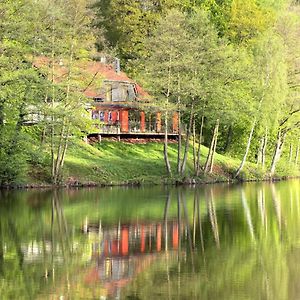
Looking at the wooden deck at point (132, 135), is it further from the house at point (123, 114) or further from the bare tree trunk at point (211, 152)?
the bare tree trunk at point (211, 152)

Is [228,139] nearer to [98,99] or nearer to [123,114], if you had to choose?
[123,114]

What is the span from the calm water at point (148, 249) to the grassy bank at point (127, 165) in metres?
13.7

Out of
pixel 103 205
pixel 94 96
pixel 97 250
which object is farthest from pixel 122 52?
pixel 97 250

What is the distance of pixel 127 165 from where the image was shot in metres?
56.4

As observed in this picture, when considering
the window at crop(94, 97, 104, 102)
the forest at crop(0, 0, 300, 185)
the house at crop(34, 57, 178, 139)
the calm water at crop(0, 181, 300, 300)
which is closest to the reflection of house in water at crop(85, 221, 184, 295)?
the calm water at crop(0, 181, 300, 300)

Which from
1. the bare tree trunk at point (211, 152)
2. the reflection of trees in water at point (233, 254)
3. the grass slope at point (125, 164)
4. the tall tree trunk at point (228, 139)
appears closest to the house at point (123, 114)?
the grass slope at point (125, 164)

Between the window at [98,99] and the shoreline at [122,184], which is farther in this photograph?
the window at [98,99]

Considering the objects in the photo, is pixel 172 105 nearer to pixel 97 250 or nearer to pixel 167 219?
pixel 167 219

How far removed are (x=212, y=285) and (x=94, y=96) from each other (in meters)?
49.8

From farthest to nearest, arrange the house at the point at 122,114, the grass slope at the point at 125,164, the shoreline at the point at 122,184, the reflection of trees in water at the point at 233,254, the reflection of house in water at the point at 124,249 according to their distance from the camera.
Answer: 1. the house at the point at 122,114
2. the grass slope at the point at 125,164
3. the shoreline at the point at 122,184
4. the reflection of house in water at the point at 124,249
5. the reflection of trees in water at the point at 233,254

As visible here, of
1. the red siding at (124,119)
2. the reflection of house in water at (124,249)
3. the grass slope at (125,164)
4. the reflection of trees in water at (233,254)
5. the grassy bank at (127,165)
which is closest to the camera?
the reflection of trees in water at (233,254)

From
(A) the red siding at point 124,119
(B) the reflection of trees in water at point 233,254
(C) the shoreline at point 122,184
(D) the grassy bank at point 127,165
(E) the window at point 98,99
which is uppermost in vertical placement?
(E) the window at point 98,99

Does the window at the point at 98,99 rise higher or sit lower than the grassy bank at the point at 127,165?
higher

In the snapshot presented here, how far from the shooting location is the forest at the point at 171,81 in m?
46.3
